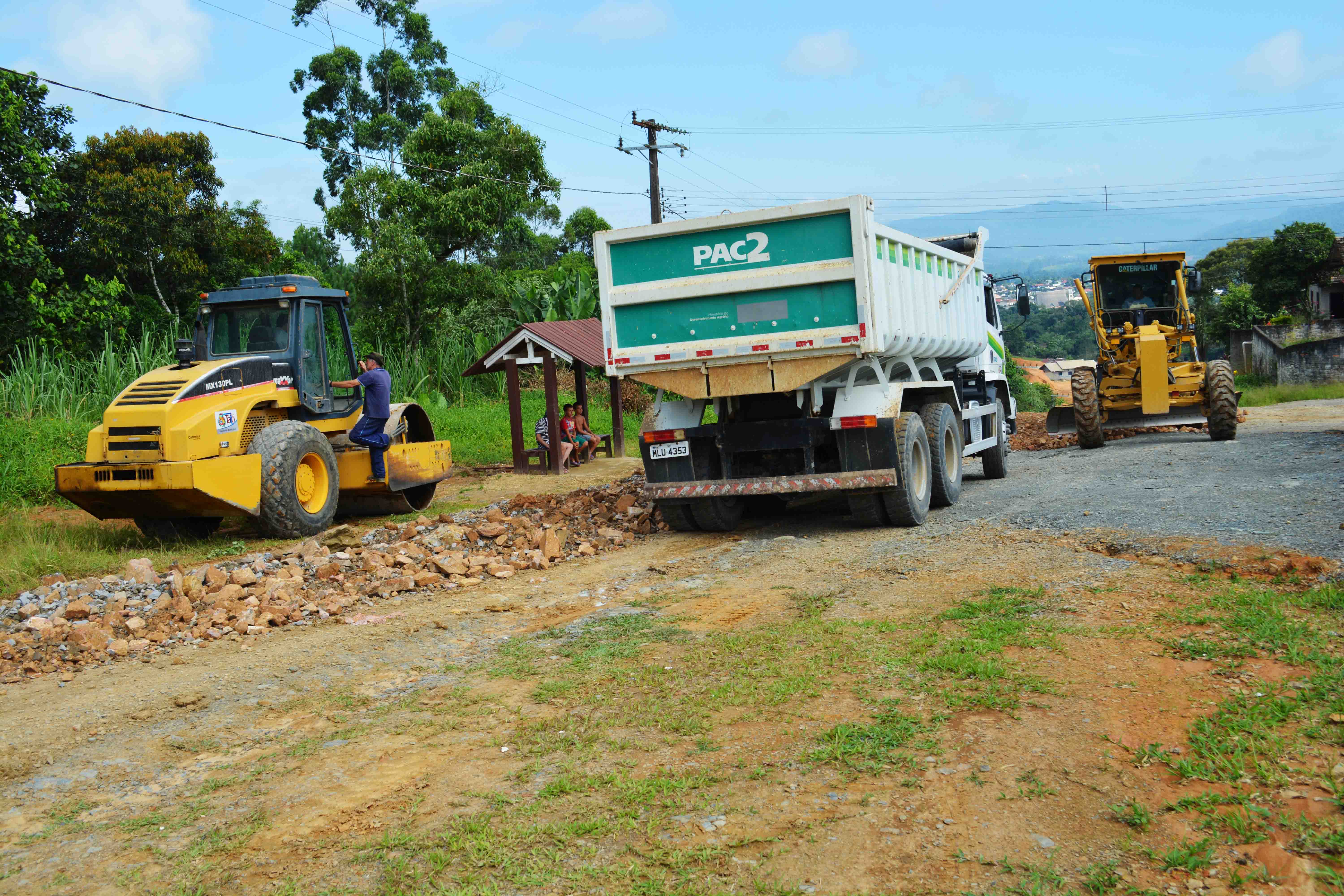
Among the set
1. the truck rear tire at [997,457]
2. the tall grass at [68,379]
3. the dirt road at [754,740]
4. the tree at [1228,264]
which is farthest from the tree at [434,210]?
the tree at [1228,264]

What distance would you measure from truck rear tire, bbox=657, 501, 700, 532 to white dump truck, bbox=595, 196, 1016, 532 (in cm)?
1

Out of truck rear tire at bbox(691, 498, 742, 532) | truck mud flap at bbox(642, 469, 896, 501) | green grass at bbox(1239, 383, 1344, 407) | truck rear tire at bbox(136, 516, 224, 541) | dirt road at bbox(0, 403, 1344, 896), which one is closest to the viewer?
dirt road at bbox(0, 403, 1344, 896)

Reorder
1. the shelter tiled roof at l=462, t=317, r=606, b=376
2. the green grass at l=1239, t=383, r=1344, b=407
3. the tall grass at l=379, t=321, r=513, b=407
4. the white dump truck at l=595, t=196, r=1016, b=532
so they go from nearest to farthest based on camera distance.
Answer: the white dump truck at l=595, t=196, r=1016, b=532, the shelter tiled roof at l=462, t=317, r=606, b=376, the tall grass at l=379, t=321, r=513, b=407, the green grass at l=1239, t=383, r=1344, b=407

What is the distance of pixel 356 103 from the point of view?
32188 mm

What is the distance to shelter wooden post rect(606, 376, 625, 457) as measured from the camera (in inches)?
712

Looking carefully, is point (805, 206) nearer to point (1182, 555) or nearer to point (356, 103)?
point (1182, 555)

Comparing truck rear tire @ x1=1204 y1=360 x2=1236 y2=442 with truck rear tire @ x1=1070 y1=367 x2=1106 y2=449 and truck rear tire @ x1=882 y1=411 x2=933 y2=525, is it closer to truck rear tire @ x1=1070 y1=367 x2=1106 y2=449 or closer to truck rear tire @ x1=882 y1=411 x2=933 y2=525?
truck rear tire @ x1=1070 y1=367 x2=1106 y2=449

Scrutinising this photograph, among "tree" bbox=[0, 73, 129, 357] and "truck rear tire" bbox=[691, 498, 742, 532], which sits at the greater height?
"tree" bbox=[0, 73, 129, 357]

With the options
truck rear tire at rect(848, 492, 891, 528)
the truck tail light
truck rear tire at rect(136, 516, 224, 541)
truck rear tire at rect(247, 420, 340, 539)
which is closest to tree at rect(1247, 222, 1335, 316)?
truck rear tire at rect(848, 492, 891, 528)

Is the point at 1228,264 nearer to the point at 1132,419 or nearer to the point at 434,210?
the point at 1132,419

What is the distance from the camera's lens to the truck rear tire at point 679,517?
10.3 meters

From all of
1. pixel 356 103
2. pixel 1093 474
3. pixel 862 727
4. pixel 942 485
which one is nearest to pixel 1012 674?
pixel 862 727

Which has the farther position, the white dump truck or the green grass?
the green grass

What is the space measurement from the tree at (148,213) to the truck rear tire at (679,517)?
13576mm
